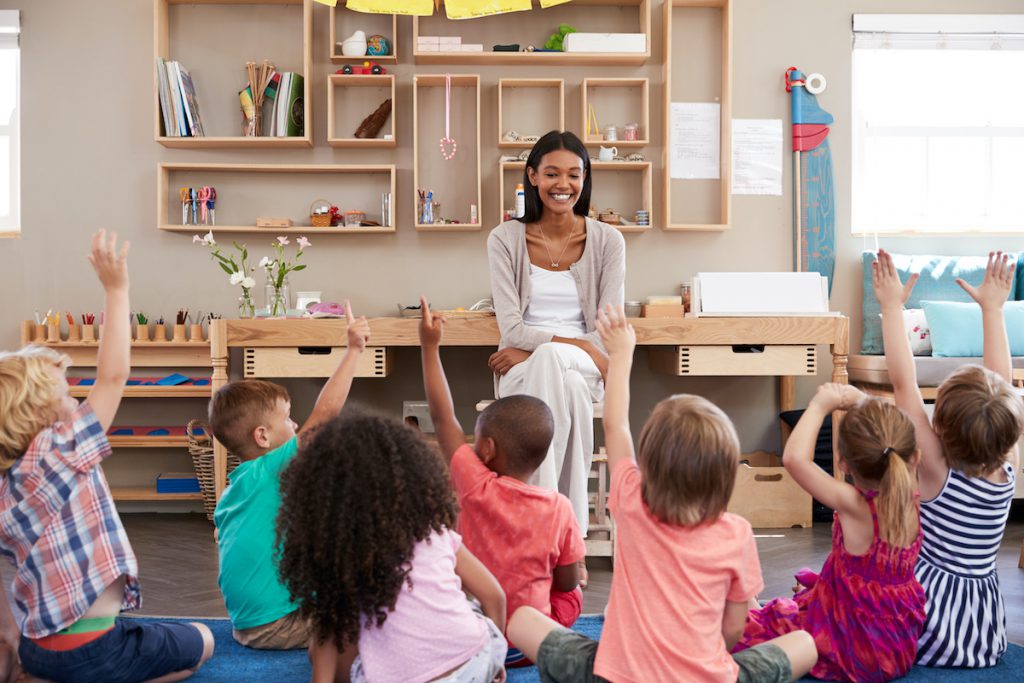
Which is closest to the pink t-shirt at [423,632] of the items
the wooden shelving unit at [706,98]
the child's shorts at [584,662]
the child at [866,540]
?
the child's shorts at [584,662]

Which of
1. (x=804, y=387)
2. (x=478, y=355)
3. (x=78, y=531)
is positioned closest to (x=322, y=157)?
(x=478, y=355)

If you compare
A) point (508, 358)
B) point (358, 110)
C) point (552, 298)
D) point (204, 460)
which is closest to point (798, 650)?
point (508, 358)

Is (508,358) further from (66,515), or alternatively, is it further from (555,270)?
(66,515)

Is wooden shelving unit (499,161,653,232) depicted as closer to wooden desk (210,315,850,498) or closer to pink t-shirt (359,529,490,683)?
wooden desk (210,315,850,498)

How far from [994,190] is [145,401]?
4.03 meters

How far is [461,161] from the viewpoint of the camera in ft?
13.2

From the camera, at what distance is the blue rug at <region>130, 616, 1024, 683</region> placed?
177 cm

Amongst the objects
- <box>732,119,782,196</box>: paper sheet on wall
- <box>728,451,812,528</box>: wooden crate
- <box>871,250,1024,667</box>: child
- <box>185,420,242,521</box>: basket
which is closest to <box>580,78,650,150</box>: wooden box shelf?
<box>732,119,782,196</box>: paper sheet on wall

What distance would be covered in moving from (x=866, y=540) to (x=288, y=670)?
3.82 feet

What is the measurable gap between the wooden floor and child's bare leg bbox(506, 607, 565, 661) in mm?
720

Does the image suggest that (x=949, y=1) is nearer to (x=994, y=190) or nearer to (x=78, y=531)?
(x=994, y=190)

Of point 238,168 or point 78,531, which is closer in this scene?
point 78,531

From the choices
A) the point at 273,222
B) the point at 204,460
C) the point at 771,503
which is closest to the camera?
the point at 771,503

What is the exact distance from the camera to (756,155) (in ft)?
13.4
